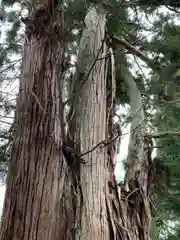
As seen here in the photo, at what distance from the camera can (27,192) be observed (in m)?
1.85

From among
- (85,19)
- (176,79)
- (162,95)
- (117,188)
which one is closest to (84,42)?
(85,19)

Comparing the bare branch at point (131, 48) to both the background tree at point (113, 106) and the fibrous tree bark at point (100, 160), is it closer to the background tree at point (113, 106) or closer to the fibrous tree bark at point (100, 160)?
the background tree at point (113, 106)

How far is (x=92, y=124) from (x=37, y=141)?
0.43 m

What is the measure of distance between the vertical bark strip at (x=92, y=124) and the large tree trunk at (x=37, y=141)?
17 centimetres

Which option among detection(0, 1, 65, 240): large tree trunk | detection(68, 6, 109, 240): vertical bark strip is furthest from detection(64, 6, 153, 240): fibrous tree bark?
detection(0, 1, 65, 240): large tree trunk

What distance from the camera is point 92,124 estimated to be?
2.26 meters

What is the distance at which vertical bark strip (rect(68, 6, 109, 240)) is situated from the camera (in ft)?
6.23

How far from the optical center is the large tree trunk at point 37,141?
181 cm

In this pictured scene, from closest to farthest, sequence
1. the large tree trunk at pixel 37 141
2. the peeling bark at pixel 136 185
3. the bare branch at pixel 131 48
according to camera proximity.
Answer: the large tree trunk at pixel 37 141 < the peeling bark at pixel 136 185 < the bare branch at pixel 131 48

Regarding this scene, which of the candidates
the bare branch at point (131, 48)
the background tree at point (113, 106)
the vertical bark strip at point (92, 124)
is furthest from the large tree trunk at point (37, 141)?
the bare branch at point (131, 48)

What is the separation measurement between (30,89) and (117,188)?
0.77m

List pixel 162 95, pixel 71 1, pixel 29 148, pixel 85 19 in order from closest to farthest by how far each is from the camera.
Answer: pixel 29 148 < pixel 71 1 < pixel 162 95 < pixel 85 19

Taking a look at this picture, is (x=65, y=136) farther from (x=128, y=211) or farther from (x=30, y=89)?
(x=128, y=211)

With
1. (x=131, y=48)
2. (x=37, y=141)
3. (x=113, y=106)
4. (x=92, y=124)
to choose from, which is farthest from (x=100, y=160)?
(x=131, y=48)
